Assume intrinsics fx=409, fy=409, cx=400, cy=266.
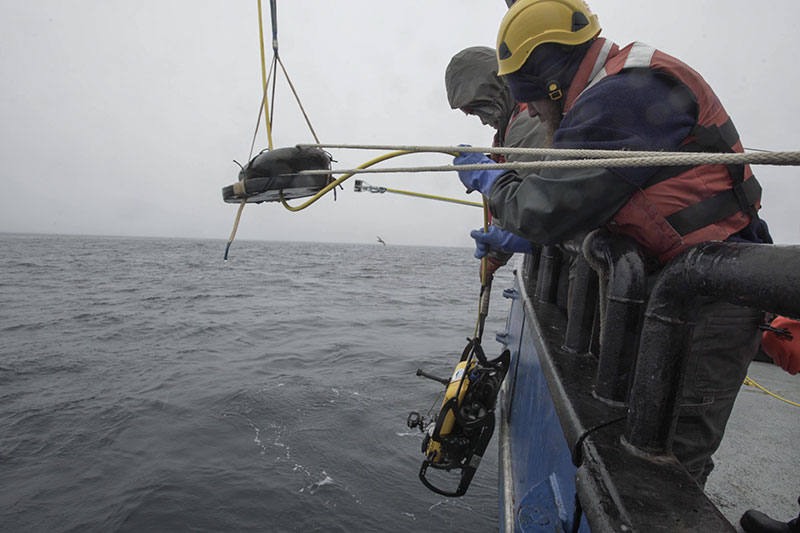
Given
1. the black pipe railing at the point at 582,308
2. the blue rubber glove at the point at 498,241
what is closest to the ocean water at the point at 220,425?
the blue rubber glove at the point at 498,241

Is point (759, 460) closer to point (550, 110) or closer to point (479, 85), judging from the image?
point (550, 110)

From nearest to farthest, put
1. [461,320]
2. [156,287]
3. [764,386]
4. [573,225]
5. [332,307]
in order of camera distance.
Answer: [573,225]
[764,386]
[461,320]
[332,307]
[156,287]

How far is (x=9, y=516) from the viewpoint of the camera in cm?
392

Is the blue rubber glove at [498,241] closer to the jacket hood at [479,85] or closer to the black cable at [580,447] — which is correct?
the jacket hood at [479,85]

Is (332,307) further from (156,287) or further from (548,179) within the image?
(548,179)

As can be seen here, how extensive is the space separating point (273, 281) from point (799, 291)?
24693 mm

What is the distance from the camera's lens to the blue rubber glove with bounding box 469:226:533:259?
9.98 feet

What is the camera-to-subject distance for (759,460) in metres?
2.67

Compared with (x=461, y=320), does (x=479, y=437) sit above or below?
above

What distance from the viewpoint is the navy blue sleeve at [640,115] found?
1164 mm

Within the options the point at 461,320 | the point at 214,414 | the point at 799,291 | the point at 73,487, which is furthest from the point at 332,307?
the point at 799,291

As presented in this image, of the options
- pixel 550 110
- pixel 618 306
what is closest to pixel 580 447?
pixel 618 306

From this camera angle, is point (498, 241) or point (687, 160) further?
point (498, 241)

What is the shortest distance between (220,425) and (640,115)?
6.16m
